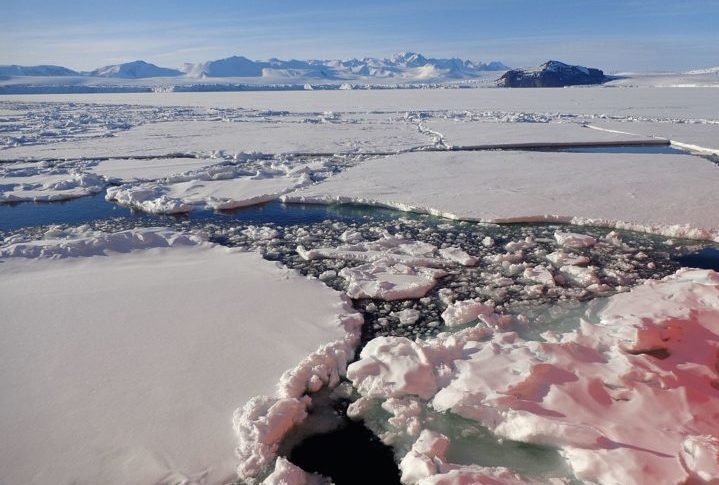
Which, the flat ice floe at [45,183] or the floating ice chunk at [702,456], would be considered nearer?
the floating ice chunk at [702,456]

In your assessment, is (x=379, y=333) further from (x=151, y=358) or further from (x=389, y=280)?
(x=151, y=358)

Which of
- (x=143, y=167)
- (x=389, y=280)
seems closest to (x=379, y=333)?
(x=389, y=280)

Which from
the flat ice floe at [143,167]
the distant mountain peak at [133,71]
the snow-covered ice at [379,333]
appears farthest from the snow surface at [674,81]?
the distant mountain peak at [133,71]

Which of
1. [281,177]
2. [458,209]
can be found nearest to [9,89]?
[281,177]

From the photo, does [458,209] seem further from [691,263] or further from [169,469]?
[169,469]

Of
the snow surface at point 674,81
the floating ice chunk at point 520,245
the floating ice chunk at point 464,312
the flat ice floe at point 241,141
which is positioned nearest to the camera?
the floating ice chunk at point 464,312

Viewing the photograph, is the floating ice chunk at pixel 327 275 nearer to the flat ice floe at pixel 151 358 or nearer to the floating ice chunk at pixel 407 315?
the flat ice floe at pixel 151 358
